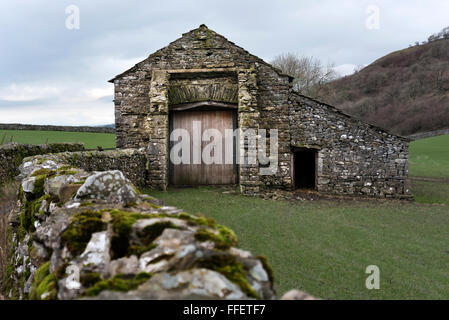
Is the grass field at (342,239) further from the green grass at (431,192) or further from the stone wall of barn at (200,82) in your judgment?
the stone wall of barn at (200,82)

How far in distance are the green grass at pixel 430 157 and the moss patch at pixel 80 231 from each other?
2024 cm

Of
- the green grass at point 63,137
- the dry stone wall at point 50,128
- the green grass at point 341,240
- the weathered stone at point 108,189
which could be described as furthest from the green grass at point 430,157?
the dry stone wall at point 50,128

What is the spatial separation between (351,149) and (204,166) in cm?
563

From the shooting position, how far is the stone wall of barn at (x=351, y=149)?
1198 cm

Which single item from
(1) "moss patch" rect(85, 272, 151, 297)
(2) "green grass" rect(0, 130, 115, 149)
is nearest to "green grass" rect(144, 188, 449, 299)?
(1) "moss patch" rect(85, 272, 151, 297)

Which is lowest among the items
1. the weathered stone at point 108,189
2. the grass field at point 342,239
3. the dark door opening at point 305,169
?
the grass field at point 342,239

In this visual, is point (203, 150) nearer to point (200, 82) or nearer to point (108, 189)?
point (200, 82)

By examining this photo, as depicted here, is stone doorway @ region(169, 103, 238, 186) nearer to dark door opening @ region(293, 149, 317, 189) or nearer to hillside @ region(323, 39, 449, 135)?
dark door opening @ region(293, 149, 317, 189)

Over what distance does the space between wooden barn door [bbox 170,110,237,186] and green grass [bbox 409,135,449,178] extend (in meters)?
12.9

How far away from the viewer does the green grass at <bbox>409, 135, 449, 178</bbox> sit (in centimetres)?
1936
